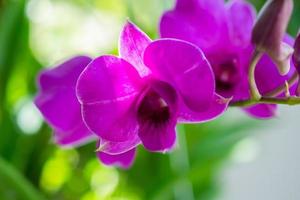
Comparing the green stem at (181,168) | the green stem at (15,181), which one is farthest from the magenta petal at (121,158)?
the green stem at (181,168)

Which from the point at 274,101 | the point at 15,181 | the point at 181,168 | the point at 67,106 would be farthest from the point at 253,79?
the point at 181,168

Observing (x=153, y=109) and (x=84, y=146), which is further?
(x=84, y=146)

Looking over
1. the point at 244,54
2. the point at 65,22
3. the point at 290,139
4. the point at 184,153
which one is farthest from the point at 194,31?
the point at 290,139

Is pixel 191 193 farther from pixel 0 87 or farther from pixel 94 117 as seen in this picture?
pixel 94 117

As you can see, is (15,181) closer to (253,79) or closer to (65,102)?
(65,102)

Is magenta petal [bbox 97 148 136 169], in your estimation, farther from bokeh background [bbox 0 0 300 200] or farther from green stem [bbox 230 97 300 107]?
bokeh background [bbox 0 0 300 200]

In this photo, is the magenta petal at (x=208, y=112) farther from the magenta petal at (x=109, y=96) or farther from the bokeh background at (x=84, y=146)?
the bokeh background at (x=84, y=146)

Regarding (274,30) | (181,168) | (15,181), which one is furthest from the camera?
(181,168)

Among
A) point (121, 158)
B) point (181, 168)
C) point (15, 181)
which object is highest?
point (121, 158)
